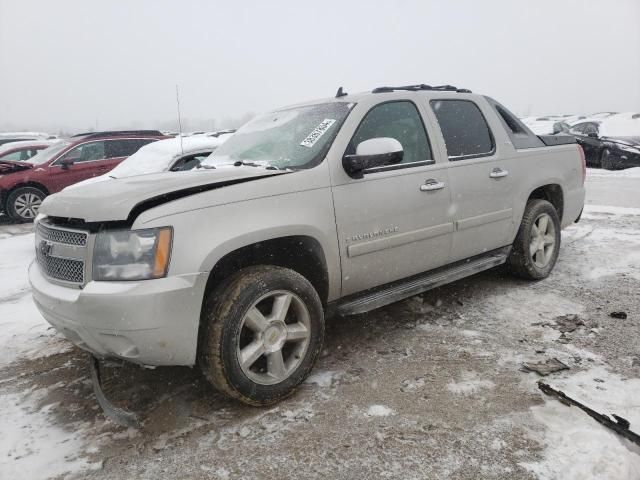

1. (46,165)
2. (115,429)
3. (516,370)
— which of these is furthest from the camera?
(46,165)

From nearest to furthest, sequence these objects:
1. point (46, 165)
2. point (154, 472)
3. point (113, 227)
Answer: point (154, 472) → point (113, 227) → point (46, 165)

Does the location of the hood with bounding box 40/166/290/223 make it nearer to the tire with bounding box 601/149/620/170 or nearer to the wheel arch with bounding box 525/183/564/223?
the wheel arch with bounding box 525/183/564/223

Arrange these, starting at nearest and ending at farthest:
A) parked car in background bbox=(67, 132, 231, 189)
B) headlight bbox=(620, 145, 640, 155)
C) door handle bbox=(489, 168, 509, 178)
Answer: door handle bbox=(489, 168, 509, 178)
parked car in background bbox=(67, 132, 231, 189)
headlight bbox=(620, 145, 640, 155)

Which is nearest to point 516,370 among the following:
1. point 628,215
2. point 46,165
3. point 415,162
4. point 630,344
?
point 630,344

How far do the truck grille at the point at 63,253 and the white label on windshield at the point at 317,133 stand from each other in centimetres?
141

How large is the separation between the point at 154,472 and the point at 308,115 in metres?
2.40

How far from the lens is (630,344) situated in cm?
313

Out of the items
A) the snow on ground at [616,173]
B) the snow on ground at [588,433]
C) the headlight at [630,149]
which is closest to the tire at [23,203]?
the snow on ground at [588,433]

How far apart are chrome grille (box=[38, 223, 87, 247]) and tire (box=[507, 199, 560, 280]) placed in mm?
3482

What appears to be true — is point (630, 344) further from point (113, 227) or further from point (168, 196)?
point (113, 227)

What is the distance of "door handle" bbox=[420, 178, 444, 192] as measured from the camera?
3266mm

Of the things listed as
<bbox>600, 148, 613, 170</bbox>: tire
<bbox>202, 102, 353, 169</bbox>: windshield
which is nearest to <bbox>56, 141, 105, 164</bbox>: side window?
<bbox>202, 102, 353, 169</bbox>: windshield

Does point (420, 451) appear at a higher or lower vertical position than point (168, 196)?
lower

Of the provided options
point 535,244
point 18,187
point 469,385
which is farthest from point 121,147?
point 469,385
